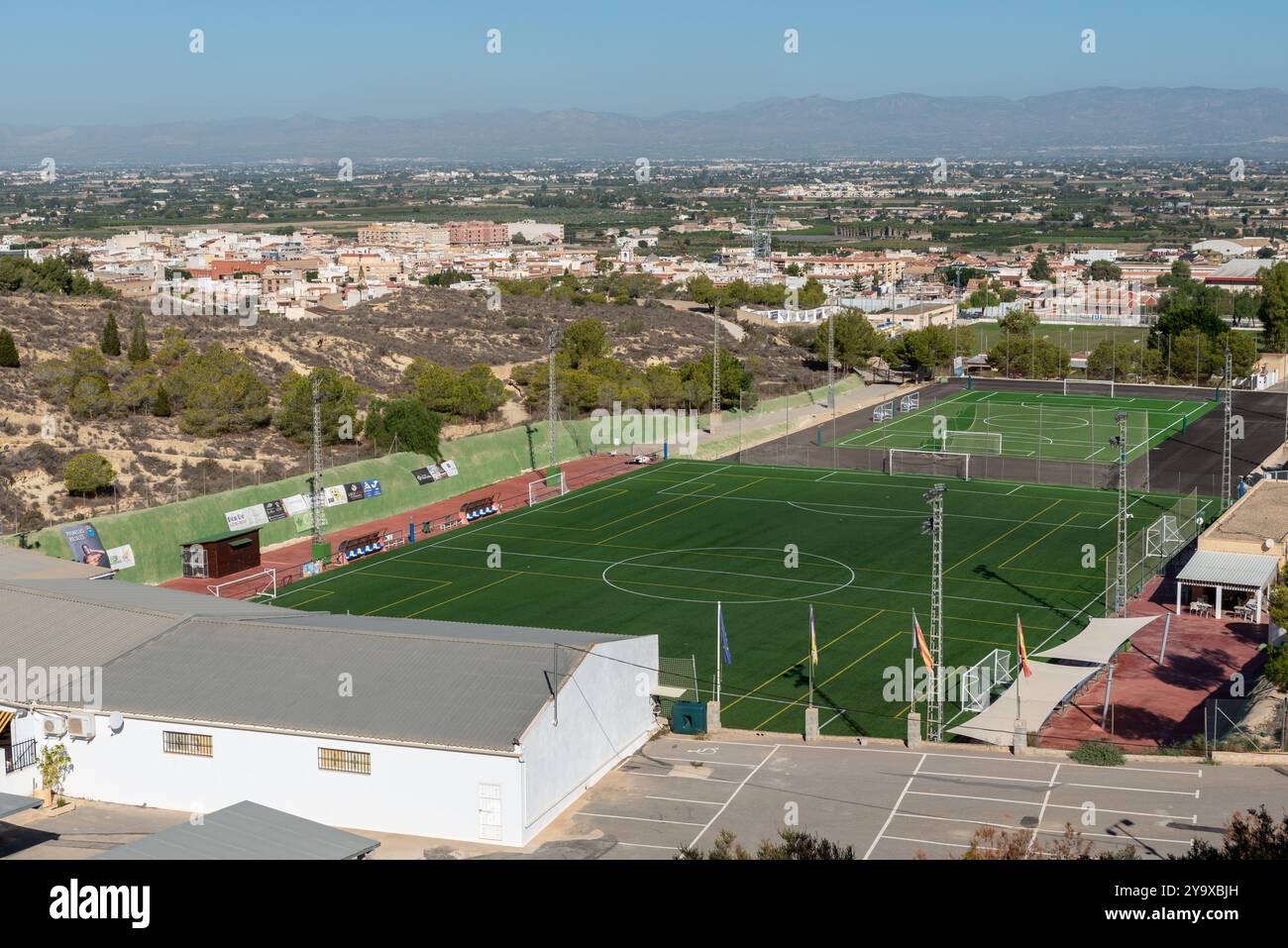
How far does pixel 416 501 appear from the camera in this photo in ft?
196

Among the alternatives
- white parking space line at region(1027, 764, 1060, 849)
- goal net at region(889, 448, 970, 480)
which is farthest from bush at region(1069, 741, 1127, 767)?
goal net at region(889, 448, 970, 480)

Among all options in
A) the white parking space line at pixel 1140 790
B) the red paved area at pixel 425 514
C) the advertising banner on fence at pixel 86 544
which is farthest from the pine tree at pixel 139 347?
the white parking space line at pixel 1140 790

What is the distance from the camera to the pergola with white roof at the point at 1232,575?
41312mm

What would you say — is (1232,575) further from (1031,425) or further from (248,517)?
(1031,425)

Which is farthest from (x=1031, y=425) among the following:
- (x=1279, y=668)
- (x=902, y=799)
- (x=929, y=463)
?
(x=902, y=799)

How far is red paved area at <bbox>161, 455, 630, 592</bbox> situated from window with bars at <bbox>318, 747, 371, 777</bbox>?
21.0 meters

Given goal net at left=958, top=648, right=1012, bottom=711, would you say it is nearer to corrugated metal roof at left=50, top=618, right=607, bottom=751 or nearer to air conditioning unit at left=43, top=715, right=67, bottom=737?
corrugated metal roof at left=50, top=618, right=607, bottom=751

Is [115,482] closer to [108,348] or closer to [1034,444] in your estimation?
[108,348]

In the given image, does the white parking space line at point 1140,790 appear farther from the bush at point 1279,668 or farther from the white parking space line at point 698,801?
the white parking space line at point 698,801

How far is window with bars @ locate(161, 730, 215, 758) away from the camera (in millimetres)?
27141

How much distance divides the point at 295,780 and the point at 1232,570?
28.7 m
